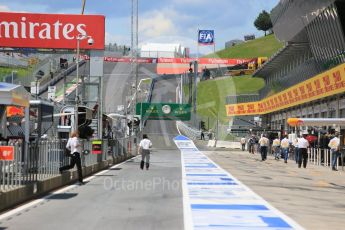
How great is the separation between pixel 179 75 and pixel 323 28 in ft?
267

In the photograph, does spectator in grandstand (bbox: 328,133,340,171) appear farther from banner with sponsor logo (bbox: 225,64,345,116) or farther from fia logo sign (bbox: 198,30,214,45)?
fia logo sign (bbox: 198,30,214,45)

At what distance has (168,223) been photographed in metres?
11.1

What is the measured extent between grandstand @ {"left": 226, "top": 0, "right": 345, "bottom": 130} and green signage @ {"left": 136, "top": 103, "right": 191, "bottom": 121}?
21.0 meters

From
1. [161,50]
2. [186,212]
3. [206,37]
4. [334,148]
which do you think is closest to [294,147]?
[334,148]

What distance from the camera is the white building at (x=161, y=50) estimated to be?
151 meters


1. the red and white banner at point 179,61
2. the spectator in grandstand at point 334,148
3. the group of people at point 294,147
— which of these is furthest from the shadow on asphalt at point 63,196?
the red and white banner at point 179,61

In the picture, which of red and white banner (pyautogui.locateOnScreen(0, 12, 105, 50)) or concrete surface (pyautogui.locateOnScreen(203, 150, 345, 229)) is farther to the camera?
red and white banner (pyautogui.locateOnScreen(0, 12, 105, 50))

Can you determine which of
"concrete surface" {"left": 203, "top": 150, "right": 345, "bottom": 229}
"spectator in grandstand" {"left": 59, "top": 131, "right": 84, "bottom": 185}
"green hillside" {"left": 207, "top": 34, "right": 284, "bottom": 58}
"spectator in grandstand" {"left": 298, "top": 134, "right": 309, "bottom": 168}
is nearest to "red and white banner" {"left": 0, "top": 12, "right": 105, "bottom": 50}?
"spectator in grandstand" {"left": 59, "top": 131, "right": 84, "bottom": 185}

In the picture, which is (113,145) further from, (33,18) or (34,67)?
Answer: (34,67)

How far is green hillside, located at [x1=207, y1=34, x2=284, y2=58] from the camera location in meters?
174

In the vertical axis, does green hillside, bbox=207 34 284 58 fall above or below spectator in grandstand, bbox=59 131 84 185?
above

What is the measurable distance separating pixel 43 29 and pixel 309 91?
812 inches

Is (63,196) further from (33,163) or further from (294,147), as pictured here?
(294,147)

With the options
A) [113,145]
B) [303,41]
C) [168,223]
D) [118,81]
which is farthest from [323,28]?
[118,81]
